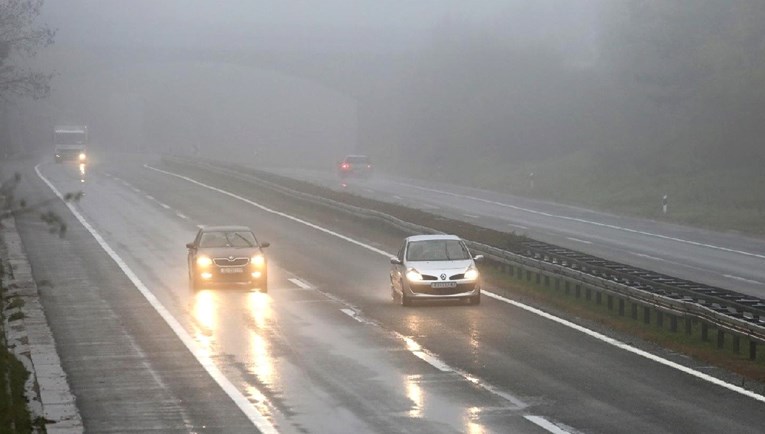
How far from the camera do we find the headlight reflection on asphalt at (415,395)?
15.5 meters

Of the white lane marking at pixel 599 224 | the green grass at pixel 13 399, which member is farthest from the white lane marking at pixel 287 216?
the green grass at pixel 13 399

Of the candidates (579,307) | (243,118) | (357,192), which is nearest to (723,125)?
(357,192)

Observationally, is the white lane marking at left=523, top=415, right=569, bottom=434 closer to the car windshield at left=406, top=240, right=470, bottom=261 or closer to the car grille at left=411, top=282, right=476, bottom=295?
the car grille at left=411, top=282, right=476, bottom=295

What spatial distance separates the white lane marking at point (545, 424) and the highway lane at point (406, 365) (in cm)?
3

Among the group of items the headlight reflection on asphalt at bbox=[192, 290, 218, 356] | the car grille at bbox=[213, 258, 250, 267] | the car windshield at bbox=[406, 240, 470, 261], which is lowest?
the headlight reflection on asphalt at bbox=[192, 290, 218, 356]

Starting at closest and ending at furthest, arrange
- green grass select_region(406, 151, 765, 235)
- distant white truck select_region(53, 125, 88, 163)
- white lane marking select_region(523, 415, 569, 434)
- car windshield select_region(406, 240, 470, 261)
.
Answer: white lane marking select_region(523, 415, 569, 434) < car windshield select_region(406, 240, 470, 261) < green grass select_region(406, 151, 765, 235) < distant white truck select_region(53, 125, 88, 163)

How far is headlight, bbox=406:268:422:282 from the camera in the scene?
2611cm

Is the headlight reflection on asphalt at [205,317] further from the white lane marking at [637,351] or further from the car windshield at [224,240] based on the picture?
the white lane marking at [637,351]

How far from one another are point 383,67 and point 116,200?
72.1 m

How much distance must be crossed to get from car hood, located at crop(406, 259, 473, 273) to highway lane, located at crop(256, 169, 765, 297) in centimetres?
725

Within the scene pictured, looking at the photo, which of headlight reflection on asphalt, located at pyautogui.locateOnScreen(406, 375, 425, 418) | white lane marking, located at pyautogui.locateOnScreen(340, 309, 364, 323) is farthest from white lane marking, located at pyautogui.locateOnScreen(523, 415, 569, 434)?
white lane marking, located at pyautogui.locateOnScreen(340, 309, 364, 323)

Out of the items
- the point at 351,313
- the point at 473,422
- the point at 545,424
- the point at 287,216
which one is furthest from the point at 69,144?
the point at 545,424

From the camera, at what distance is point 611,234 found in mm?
46844

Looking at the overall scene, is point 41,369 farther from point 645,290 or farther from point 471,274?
point 645,290
